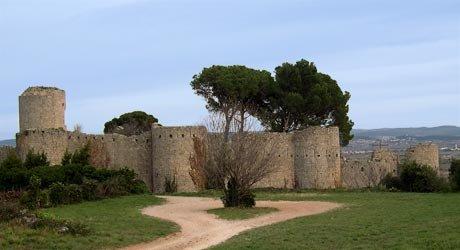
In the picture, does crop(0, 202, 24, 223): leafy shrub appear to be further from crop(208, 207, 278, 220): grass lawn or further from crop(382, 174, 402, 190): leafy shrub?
crop(382, 174, 402, 190): leafy shrub

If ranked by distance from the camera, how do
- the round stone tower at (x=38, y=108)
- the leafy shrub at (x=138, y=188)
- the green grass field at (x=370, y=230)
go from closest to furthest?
the green grass field at (x=370, y=230)
the leafy shrub at (x=138, y=188)
the round stone tower at (x=38, y=108)

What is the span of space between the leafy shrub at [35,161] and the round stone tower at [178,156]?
612 centimetres

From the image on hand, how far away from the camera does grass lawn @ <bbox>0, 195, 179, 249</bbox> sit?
16.2 m

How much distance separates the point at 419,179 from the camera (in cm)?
3466

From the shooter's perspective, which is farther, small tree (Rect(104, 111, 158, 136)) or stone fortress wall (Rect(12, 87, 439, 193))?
small tree (Rect(104, 111, 158, 136))

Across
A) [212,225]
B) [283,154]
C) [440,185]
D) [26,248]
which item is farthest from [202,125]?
[26,248]

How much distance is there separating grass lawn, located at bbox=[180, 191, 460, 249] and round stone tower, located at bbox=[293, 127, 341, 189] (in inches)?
475

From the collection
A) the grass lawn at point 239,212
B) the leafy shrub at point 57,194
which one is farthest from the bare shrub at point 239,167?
the leafy shrub at point 57,194

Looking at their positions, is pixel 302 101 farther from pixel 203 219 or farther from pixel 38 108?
pixel 203 219

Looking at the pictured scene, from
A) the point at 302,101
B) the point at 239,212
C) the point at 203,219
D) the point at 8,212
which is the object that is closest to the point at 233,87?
the point at 302,101

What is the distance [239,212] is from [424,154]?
828 inches

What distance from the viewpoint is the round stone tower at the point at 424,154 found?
135 ft

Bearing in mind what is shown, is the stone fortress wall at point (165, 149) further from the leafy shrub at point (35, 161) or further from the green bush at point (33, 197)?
the green bush at point (33, 197)

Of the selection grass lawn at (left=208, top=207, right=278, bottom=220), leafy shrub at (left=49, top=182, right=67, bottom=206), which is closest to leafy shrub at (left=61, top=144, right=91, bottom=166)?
leafy shrub at (left=49, top=182, right=67, bottom=206)
